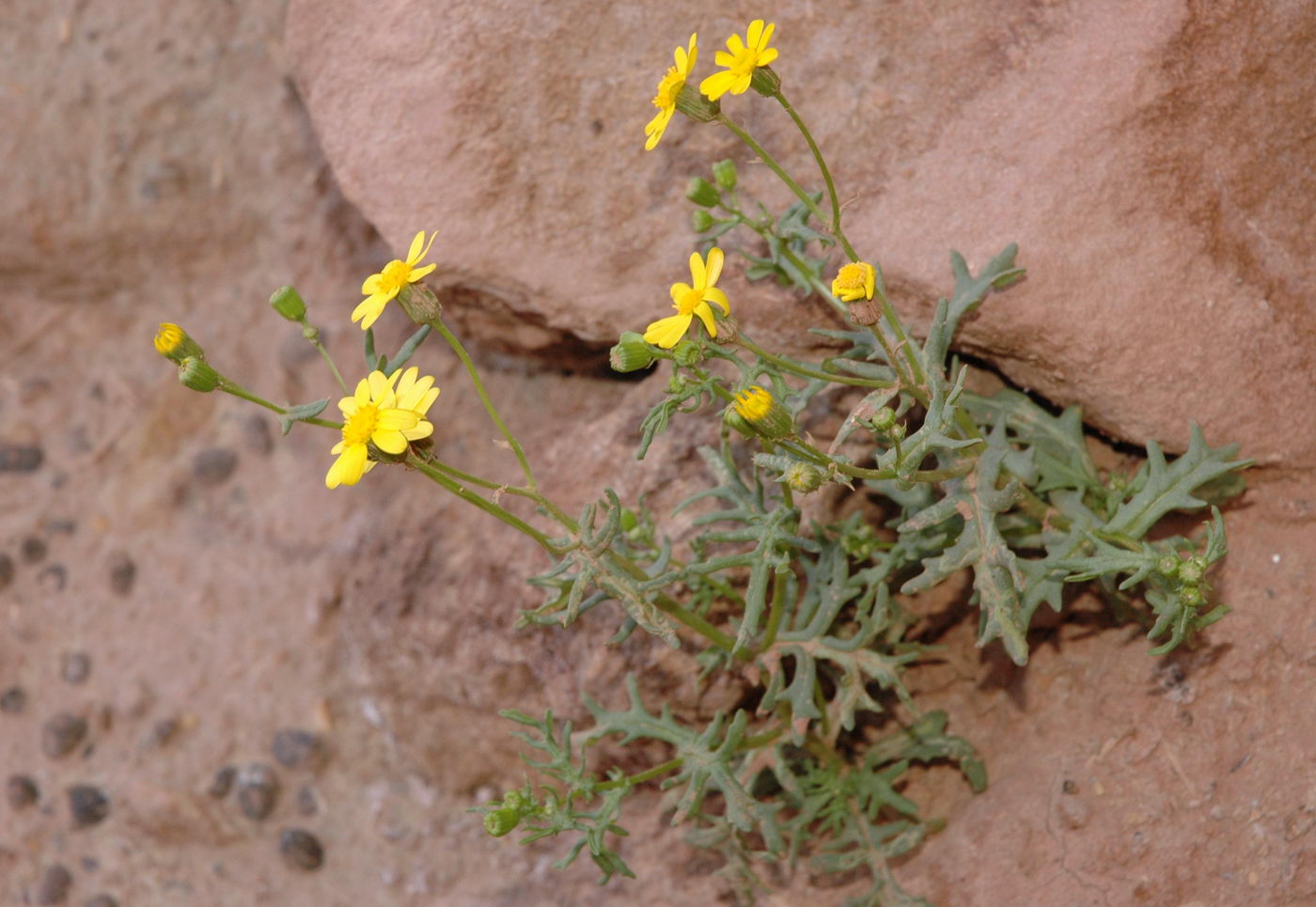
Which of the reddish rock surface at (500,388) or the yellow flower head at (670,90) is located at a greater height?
the yellow flower head at (670,90)

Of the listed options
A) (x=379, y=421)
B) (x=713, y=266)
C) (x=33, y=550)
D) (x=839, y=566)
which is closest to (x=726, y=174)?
(x=713, y=266)

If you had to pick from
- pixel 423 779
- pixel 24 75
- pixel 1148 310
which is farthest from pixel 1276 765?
pixel 24 75

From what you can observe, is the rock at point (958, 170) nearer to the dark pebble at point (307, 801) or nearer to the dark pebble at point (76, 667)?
the dark pebble at point (307, 801)

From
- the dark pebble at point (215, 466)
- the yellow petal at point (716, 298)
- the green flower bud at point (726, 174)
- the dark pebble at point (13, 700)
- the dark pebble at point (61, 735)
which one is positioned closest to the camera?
the yellow petal at point (716, 298)

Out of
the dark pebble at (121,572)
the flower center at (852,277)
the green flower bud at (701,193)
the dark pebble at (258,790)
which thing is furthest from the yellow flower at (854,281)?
the dark pebble at (121,572)

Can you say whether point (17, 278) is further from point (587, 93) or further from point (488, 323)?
point (587, 93)

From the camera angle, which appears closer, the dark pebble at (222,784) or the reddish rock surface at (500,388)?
the reddish rock surface at (500,388)

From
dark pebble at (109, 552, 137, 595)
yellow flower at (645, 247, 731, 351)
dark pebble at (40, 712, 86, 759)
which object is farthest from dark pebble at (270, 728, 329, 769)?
yellow flower at (645, 247, 731, 351)
